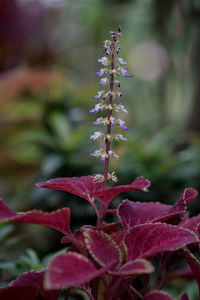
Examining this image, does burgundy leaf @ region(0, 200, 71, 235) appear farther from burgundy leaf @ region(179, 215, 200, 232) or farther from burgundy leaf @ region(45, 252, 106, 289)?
burgundy leaf @ region(179, 215, 200, 232)

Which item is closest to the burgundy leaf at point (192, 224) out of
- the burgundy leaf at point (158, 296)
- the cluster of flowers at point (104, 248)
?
the cluster of flowers at point (104, 248)

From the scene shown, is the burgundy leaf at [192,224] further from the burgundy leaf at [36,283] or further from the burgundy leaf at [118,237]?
the burgundy leaf at [36,283]

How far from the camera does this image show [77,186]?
533 mm

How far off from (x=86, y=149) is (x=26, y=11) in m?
1.23

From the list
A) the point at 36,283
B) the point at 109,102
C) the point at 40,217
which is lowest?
the point at 36,283

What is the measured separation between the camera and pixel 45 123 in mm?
1545

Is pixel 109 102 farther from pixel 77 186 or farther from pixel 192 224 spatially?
pixel 192 224

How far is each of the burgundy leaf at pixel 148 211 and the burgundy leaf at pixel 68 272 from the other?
5.4 inches

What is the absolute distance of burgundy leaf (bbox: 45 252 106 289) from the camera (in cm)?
39

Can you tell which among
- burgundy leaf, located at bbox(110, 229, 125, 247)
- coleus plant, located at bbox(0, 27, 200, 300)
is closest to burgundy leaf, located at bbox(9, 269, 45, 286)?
coleus plant, located at bbox(0, 27, 200, 300)

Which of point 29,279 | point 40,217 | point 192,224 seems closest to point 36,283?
point 29,279

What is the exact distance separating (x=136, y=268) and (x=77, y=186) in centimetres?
14

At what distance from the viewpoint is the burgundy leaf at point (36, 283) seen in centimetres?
52

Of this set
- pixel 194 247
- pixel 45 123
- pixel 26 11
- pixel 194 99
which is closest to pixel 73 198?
pixel 45 123
